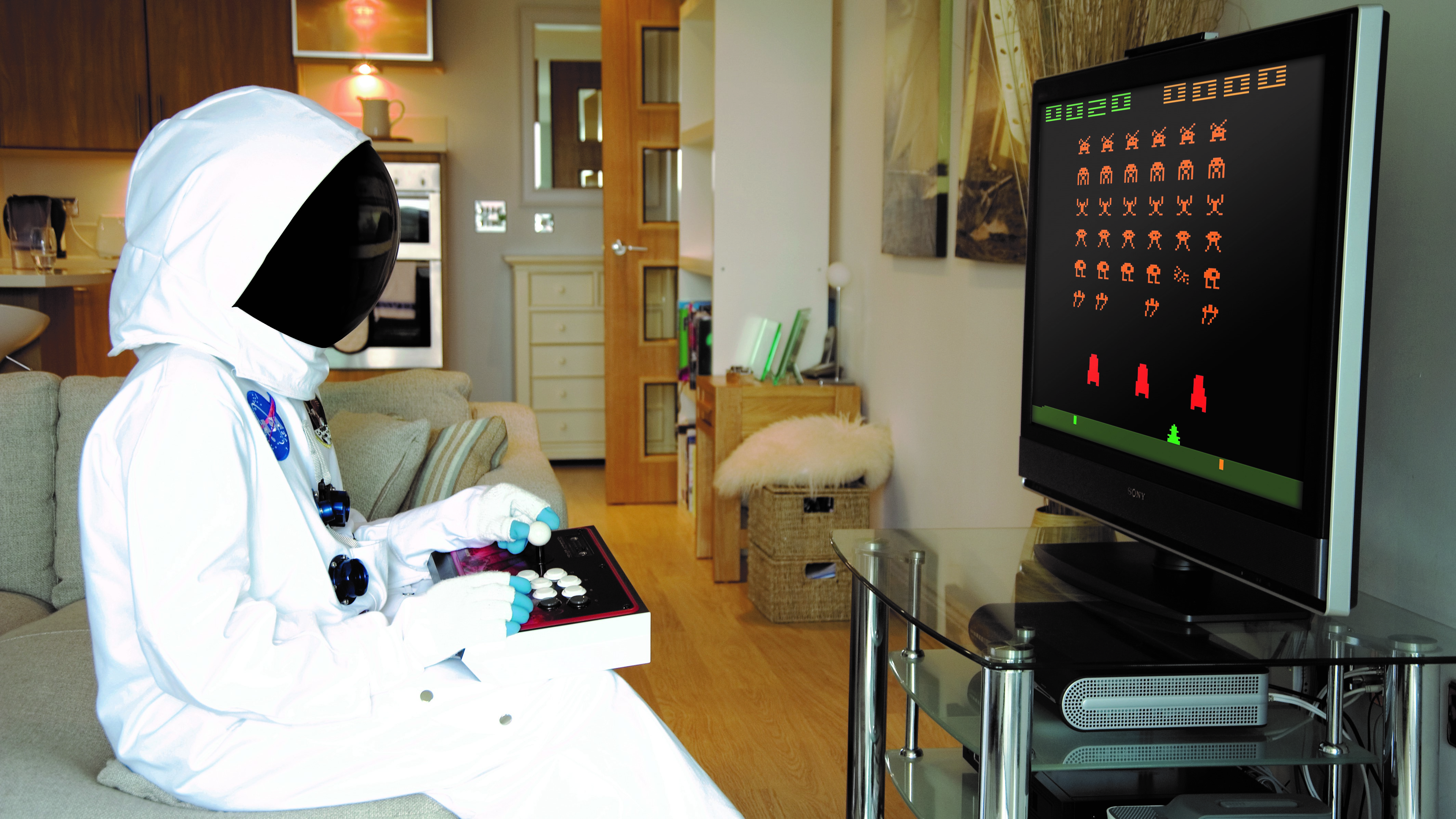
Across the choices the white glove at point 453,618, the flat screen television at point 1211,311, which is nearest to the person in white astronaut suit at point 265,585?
the white glove at point 453,618

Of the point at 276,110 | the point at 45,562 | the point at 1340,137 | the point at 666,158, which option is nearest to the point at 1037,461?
the point at 1340,137

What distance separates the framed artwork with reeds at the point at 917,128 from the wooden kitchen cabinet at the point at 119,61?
3.41m

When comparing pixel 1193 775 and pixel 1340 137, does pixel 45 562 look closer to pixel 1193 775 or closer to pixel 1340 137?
pixel 1193 775

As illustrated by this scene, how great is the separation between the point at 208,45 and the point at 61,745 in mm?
4691

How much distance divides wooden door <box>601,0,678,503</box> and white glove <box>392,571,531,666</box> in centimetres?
351

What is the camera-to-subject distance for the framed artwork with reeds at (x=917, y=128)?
2885mm

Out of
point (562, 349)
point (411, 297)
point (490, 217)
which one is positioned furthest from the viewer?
point (490, 217)

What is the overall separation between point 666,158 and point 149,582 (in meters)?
3.80

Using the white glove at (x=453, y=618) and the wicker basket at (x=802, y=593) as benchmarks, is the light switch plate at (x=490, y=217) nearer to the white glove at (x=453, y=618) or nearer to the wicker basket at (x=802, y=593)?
the wicker basket at (x=802, y=593)

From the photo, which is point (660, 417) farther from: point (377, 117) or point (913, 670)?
point (913, 670)

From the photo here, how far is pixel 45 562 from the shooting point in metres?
2.12

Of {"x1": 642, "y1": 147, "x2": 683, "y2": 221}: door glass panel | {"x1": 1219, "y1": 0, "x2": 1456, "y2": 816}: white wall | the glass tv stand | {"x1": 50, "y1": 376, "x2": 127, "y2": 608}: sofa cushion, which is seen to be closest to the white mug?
{"x1": 642, "y1": 147, "x2": 683, "y2": 221}: door glass panel

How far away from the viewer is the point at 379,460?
213 cm

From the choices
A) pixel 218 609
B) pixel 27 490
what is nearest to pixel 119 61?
pixel 27 490
